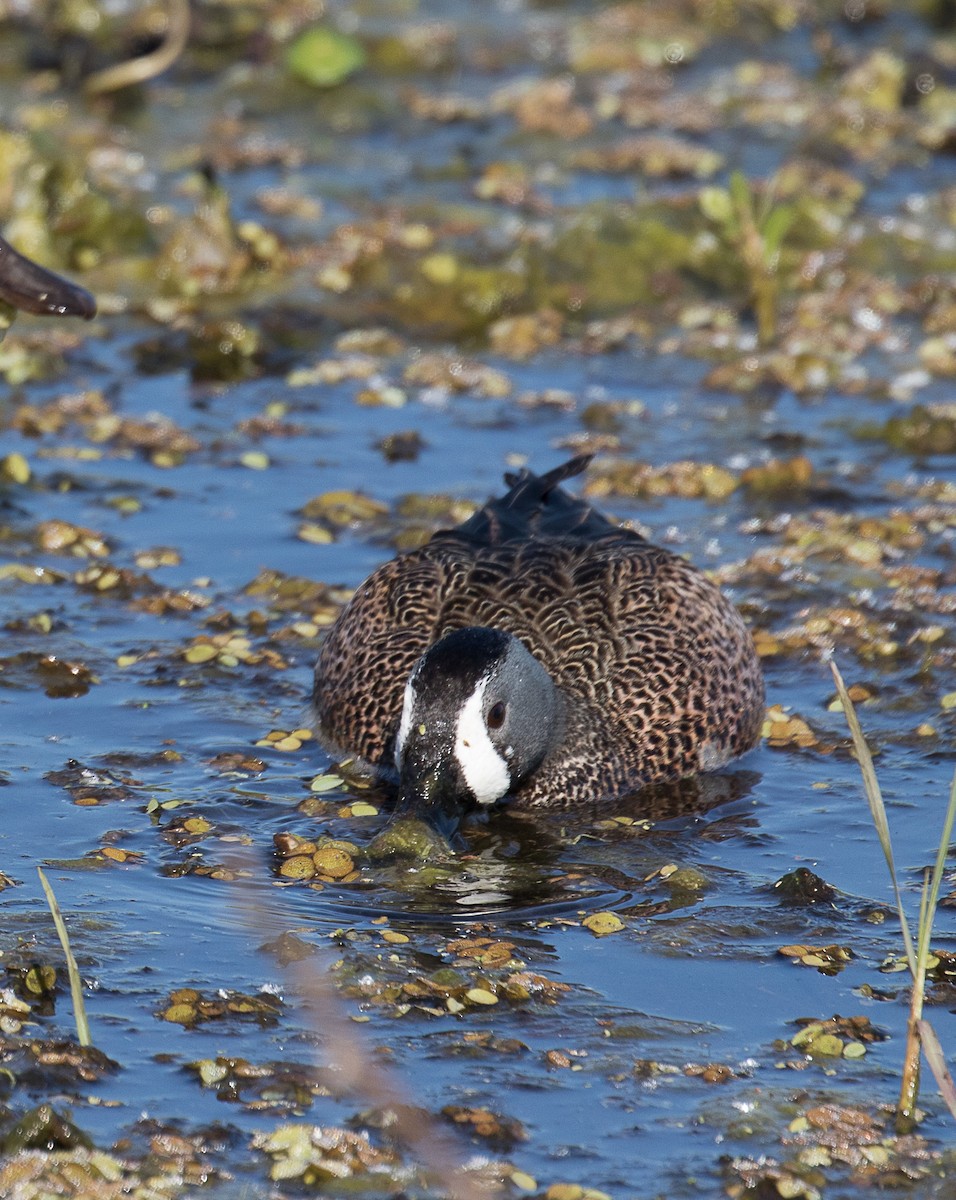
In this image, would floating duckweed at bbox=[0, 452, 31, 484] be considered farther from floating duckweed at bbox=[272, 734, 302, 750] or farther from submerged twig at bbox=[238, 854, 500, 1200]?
submerged twig at bbox=[238, 854, 500, 1200]

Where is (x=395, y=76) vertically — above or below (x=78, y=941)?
above

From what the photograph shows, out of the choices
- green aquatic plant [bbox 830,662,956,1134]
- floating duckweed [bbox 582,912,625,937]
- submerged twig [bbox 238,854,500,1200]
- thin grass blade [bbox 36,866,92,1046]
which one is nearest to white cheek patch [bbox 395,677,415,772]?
floating duckweed [bbox 582,912,625,937]

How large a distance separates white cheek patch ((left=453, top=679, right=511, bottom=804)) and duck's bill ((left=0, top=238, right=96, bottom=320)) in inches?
64.6

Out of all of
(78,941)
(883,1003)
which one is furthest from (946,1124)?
(78,941)

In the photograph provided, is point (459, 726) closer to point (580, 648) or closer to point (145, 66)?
point (580, 648)

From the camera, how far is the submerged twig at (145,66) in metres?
13.6

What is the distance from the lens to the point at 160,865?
20.0 feet

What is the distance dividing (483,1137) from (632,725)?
7.97ft

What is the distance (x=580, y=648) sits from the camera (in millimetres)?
6977

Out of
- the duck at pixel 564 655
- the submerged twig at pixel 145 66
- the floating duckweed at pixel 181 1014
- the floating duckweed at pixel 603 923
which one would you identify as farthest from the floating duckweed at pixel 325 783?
the submerged twig at pixel 145 66

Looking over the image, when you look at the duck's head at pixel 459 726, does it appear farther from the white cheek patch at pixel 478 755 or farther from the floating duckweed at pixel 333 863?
the floating duckweed at pixel 333 863

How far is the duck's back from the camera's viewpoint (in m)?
6.88

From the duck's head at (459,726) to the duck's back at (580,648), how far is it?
383mm

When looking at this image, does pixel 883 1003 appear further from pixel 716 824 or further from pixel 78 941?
pixel 78 941
